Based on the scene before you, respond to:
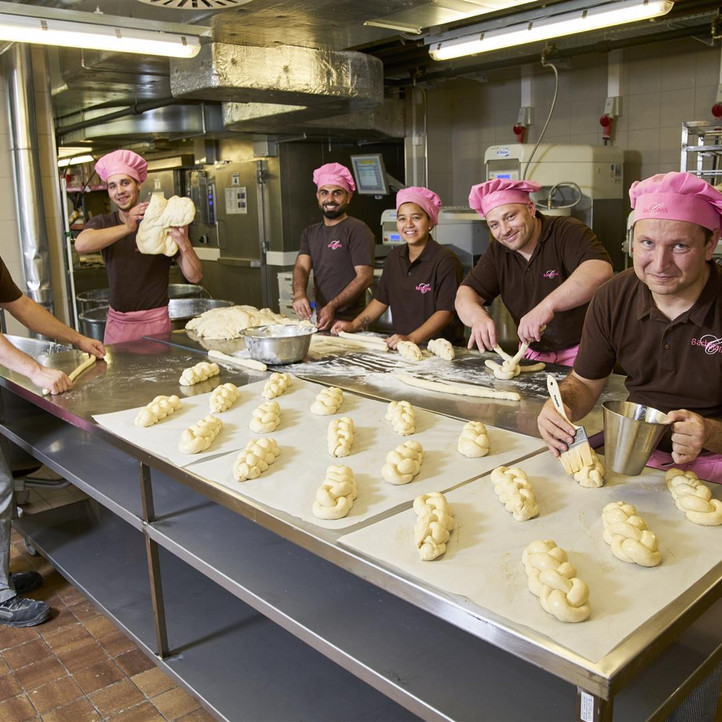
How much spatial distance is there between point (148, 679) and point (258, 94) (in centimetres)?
336

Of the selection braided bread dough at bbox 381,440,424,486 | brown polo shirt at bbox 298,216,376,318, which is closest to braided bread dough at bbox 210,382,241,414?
braided bread dough at bbox 381,440,424,486

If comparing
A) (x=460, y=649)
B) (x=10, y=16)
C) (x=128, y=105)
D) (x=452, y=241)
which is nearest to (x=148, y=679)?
(x=460, y=649)

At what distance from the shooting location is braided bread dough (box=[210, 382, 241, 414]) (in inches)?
89.3

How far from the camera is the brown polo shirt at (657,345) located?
1759 millimetres

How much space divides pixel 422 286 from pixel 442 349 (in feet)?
2.08

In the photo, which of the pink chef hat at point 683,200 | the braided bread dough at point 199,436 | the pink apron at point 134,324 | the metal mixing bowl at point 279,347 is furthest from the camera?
the pink apron at point 134,324

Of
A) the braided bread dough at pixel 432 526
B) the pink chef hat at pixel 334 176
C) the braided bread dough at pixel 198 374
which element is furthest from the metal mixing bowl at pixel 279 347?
the braided bread dough at pixel 432 526

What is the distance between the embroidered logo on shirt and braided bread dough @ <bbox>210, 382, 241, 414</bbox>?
1.40 m

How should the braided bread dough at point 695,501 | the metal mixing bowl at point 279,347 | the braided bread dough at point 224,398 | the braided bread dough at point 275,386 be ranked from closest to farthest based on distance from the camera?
the braided bread dough at point 695,501
the braided bread dough at point 224,398
the braided bread dough at point 275,386
the metal mixing bowl at point 279,347

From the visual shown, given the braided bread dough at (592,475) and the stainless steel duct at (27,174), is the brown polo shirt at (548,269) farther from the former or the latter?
the stainless steel duct at (27,174)

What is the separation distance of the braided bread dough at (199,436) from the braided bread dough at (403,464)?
0.54 metres

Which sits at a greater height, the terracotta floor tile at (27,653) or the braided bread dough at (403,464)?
the braided bread dough at (403,464)

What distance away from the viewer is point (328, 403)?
218 centimetres

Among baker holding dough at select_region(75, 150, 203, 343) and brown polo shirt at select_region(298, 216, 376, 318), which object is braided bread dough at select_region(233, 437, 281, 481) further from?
brown polo shirt at select_region(298, 216, 376, 318)
